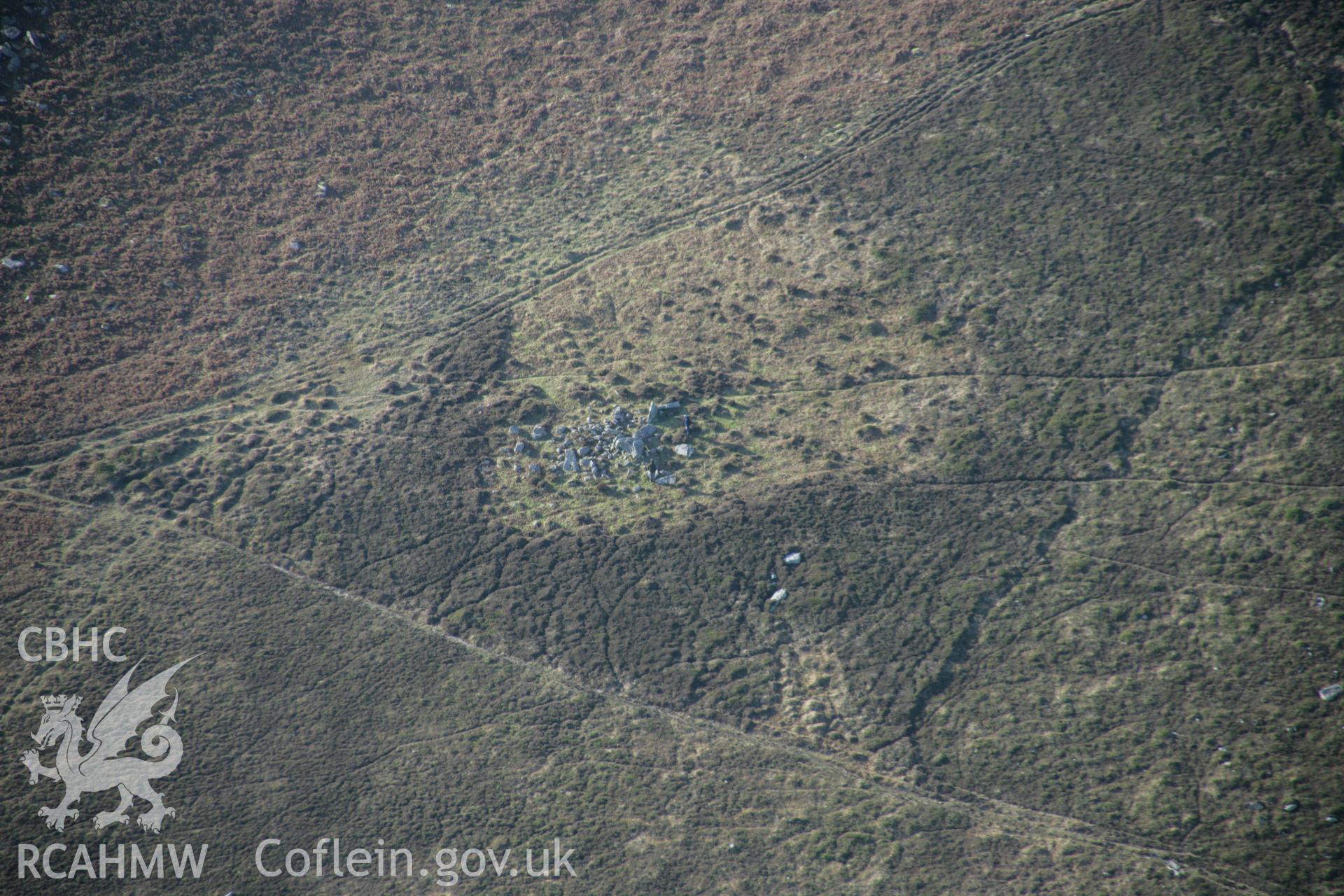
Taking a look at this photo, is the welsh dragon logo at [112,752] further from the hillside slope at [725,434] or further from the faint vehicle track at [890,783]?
the faint vehicle track at [890,783]

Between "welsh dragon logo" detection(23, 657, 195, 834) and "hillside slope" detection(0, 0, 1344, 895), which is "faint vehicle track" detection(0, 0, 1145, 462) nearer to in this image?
"hillside slope" detection(0, 0, 1344, 895)

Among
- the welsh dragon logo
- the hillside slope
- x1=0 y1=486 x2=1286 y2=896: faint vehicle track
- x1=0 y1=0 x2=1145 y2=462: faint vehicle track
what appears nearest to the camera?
x1=0 y1=486 x2=1286 y2=896: faint vehicle track

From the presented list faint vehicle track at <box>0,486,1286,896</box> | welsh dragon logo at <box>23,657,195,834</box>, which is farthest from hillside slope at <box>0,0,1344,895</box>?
welsh dragon logo at <box>23,657,195,834</box>

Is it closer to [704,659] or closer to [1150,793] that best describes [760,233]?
[704,659]

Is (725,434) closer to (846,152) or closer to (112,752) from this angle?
(846,152)

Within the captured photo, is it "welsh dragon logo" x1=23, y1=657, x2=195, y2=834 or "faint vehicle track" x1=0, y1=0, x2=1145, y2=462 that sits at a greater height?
"faint vehicle track" x1=0, y1=0, x2=1145, y2=462

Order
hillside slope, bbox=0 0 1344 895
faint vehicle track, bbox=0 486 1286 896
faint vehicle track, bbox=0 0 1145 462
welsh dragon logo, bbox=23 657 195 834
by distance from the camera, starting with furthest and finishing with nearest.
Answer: faint vehicle track, bbox=0 0 1145 462 → welsh dragon logo, bbox=23 657 195 834 → hillside slope, bbox=0 0 1344 895 → faint vehicle track, bbox=0 486 1286 896

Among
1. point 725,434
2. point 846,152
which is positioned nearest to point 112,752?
point 725,434

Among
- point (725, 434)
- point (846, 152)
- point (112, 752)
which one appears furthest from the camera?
point (846, 152)

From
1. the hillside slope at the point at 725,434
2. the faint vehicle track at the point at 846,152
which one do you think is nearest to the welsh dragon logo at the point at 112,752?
the hillside slope at the point at 725,434
